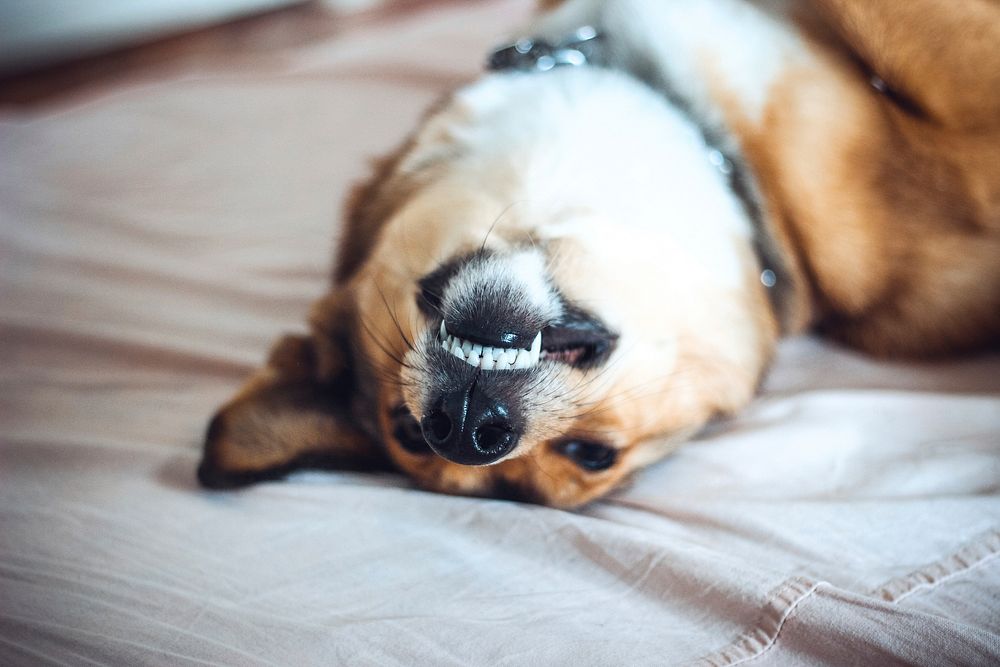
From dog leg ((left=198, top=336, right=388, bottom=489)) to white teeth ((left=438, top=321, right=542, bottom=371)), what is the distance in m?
0.38

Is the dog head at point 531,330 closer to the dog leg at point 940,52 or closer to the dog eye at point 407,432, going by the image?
the dog eye at point 407,432

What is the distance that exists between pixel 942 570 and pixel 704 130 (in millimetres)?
1068

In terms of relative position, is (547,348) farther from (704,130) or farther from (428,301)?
(704,130)

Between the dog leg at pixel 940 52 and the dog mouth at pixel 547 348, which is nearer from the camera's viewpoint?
the dog mouth at pixel 547 348

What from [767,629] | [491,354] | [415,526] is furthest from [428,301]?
[767,629]

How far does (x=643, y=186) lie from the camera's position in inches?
66.5

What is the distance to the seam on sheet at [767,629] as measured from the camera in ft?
3.84

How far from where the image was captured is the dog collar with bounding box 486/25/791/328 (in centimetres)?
185

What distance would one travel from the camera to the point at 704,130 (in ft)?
6.15

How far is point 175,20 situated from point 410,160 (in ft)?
15.1

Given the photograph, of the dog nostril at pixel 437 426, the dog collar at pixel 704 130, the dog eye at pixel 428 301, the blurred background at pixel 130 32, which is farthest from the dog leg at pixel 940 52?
the blurred background at pixel 130 32

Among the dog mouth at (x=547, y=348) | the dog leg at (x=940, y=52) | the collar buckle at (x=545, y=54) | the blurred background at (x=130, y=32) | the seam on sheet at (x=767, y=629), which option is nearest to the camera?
the seam on sheet at (x=767, y=629)

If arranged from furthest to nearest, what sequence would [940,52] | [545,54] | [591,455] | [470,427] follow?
[545,54]
[940,52]
[591,455]
[470,427]

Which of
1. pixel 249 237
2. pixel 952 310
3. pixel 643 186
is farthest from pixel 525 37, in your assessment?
pixel 952 310
